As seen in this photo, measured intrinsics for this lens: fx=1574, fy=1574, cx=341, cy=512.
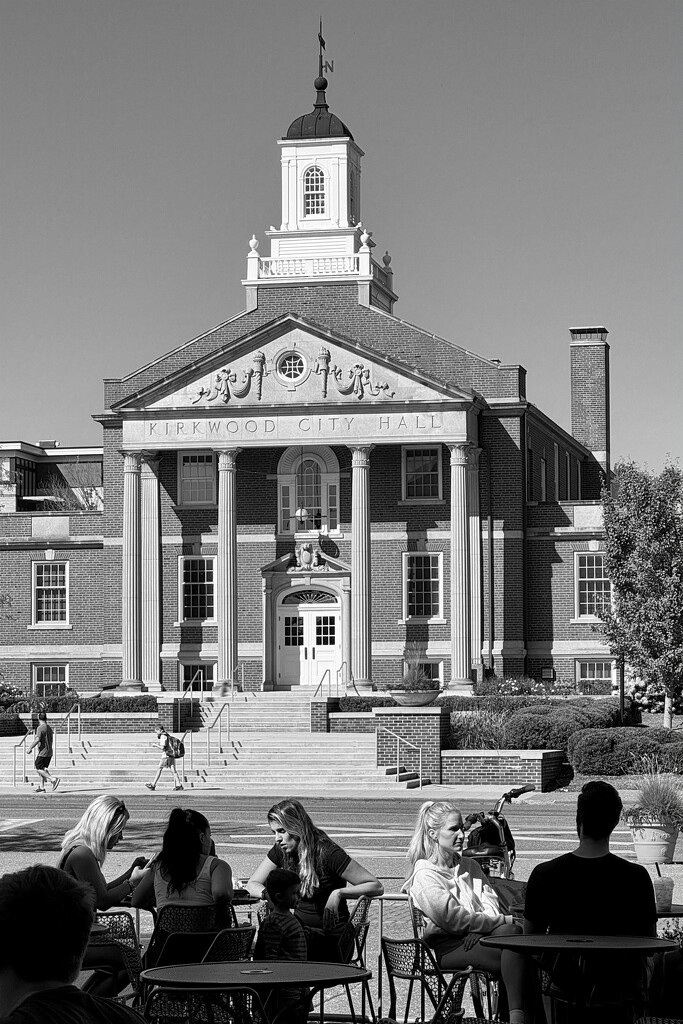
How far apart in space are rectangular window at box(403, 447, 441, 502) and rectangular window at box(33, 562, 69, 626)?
38.6ft

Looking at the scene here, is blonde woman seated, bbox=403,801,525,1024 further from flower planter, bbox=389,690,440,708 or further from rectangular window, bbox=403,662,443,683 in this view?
rectangular window, bbox=403,662,443,683

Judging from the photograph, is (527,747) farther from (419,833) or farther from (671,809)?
(419,833)

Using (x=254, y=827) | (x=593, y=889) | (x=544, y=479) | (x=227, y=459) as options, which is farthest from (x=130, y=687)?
(x=593, y=889)

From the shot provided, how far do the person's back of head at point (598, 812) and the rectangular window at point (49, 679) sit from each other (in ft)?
145

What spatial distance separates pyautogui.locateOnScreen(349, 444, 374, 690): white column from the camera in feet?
156

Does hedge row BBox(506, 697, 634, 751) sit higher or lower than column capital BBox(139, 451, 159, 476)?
lower

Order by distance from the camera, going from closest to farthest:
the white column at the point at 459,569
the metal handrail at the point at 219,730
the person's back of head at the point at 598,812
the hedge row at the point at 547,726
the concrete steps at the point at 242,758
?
the person's back of head at the point at 598,812
the hedge row at the point at 547,726
the concrete steps at the point at 242,758
the metal handrail at the point at 219,730
the white column at the point at 459,569

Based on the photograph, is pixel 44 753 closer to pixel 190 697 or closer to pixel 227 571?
pixel 190 697

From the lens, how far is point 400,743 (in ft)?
116

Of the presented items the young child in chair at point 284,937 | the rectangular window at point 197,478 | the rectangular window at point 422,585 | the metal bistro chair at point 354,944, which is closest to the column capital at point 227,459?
the rectangular window at point 197,478

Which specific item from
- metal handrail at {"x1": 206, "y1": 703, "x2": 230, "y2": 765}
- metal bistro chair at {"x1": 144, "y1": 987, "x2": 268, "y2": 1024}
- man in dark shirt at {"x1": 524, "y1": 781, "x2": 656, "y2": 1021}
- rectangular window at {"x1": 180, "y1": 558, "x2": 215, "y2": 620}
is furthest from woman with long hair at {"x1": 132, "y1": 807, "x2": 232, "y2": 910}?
rectangular window at {"x1": 180, "y1": 558, "x2": 215, "y2": 620}

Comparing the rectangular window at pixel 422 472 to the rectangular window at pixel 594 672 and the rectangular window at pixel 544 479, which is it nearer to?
the rectangular window at pixel 544 479

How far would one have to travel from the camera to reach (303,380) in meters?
48.5

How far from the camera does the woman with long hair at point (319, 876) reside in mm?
9711
